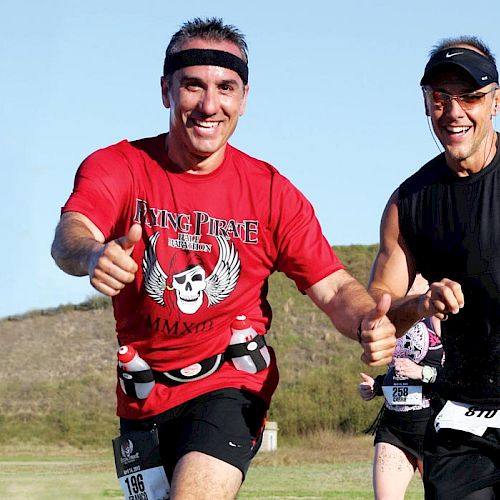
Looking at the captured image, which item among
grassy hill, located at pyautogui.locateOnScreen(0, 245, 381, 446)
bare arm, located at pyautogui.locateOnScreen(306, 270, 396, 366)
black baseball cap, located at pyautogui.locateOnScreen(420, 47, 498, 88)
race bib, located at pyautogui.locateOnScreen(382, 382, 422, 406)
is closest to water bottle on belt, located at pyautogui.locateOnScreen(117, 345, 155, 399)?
bare arm, located at pyautogui.locateOnScreen(306, 270, 396, 366)

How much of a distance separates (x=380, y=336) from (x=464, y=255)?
2.47ft

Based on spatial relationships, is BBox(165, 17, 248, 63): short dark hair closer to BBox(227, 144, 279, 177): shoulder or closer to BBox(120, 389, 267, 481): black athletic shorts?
BBox(227, 144, 279, 177): shoulder

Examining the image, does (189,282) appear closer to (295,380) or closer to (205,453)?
(205,453)

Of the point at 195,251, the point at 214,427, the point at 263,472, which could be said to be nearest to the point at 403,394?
the point at 214,427

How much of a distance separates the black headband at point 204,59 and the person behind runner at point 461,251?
92 cm

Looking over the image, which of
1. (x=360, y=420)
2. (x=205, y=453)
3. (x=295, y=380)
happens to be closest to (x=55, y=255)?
(x=205, y=453)

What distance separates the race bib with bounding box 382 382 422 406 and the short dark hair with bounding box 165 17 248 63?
4134 mm

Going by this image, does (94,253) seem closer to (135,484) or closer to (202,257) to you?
(202,257)

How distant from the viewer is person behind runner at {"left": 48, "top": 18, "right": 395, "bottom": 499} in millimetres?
5598

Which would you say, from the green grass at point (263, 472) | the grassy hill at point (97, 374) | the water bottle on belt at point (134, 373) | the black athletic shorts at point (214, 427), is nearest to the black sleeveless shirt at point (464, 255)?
the black athletic shorts at point (214, 427)

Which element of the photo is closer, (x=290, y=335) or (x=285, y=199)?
(x=285, y=199)

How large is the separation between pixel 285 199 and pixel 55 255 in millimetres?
1211

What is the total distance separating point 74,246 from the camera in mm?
5023

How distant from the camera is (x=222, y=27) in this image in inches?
241
